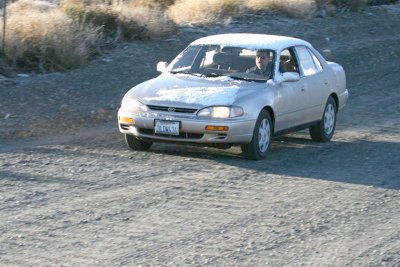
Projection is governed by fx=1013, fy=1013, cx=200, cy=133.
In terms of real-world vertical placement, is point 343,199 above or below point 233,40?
below

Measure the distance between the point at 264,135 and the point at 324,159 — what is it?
0.92 m

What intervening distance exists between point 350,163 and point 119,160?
287 cm

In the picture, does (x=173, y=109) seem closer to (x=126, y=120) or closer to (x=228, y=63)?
(x=126, y=120)

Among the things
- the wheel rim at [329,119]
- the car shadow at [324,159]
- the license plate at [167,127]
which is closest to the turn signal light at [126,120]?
the license plate at [167,127]

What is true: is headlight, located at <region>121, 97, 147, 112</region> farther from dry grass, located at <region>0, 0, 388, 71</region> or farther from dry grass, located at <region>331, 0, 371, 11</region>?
dry grass, located at <region>331, 0, 371, 11</region>

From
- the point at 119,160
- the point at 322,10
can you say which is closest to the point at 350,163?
the point at 119,160

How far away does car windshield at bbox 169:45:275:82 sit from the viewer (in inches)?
511

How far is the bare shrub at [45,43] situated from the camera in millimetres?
17734

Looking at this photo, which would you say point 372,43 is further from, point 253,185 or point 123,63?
point 253,185

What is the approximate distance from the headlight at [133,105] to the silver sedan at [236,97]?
1 cm

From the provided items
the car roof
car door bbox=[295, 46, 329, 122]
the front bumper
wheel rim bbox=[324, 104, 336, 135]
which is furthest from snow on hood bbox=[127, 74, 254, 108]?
wheel rim bbox=[324, 104, 336, 135]

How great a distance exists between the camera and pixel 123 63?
19.2m

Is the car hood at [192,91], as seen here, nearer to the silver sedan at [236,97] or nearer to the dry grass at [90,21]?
the silver sedan at [236,97]

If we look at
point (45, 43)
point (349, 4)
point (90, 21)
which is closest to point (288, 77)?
point (45, 43)
